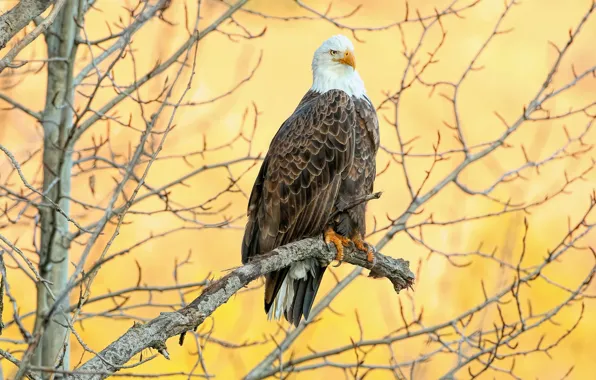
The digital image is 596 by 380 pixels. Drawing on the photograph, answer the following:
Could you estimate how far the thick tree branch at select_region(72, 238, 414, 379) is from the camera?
9.91 feet

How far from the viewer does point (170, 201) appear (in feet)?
18.7

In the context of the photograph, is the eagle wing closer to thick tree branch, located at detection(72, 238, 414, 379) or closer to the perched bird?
the perched bird

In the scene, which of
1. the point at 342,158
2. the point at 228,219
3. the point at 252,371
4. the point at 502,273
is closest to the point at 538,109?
the point at 502,273

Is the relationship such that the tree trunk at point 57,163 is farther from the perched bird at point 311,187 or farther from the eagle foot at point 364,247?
the eagle foot at point 364,247

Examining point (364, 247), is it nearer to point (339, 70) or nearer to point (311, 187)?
point (311, 187)

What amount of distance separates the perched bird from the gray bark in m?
2.01

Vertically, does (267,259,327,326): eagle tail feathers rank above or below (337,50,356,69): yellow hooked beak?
below

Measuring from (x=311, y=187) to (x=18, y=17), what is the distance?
2.14 metres

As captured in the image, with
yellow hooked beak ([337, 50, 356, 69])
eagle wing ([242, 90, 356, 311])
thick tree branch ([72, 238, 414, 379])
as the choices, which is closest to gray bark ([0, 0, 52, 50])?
thick tree branch ([72, 238, 414, 379])

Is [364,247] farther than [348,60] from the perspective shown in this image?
No

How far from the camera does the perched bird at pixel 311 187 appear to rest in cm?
489

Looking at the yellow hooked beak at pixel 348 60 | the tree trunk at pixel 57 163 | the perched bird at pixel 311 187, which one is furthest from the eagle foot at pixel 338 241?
the tree trunk at pixel 57 163

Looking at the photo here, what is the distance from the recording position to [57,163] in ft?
19.5

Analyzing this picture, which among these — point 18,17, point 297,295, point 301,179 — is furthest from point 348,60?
point 18,17
